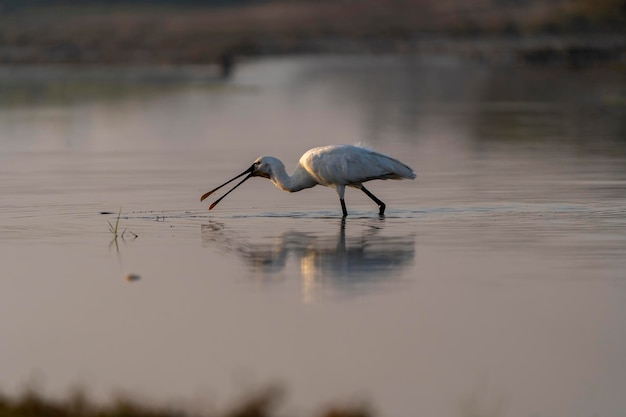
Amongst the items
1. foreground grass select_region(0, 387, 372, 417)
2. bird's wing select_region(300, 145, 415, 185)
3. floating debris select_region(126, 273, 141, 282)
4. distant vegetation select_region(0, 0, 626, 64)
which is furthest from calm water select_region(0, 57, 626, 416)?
distant vegetation select_region(0, 0, 626, 64)

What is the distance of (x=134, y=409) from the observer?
24.6 ft

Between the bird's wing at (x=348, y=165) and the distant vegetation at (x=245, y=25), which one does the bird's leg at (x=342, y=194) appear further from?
the distant vegetation at (x=245, y=25)

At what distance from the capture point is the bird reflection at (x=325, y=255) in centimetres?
1159

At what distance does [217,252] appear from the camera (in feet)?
44.4

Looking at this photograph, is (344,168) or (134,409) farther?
(344,168)

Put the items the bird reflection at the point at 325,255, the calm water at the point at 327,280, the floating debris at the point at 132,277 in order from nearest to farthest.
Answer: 1. the calm water at the point at 327,280
2. the bird reflection at the point at 325,255
3. the floating debris at the point at 132,277

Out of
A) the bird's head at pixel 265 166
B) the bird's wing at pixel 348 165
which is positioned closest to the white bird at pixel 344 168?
the bird's wing at pixel 348 165

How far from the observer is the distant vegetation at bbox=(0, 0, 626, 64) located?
290 feet

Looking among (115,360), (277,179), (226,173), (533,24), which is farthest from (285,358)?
(533,24)

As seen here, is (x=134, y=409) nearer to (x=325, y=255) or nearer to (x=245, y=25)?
(x=325, y=255)

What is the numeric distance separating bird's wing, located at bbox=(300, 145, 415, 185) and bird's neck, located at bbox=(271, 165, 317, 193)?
0.64 feet

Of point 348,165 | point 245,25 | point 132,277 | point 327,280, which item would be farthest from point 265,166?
point 245,25

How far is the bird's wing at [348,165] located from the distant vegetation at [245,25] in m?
61.9

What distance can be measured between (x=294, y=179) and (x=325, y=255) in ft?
10.6
